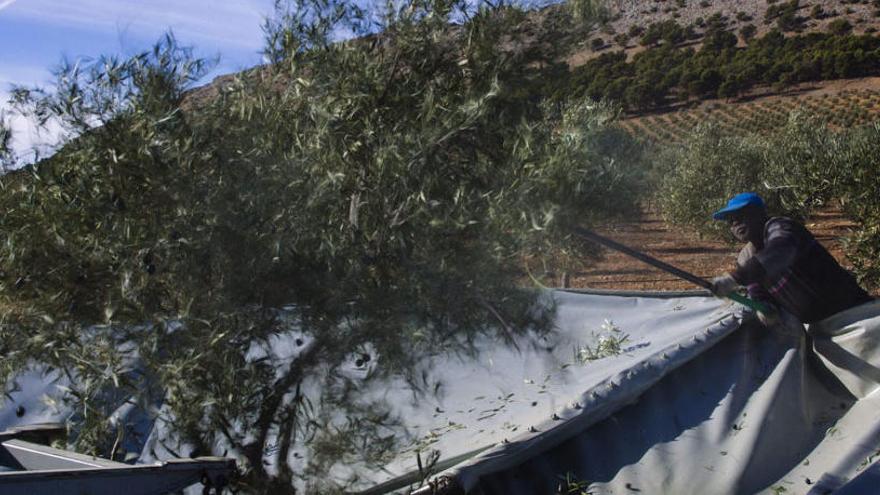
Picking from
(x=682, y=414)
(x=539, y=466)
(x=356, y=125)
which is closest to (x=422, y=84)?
(x=356, y=125)

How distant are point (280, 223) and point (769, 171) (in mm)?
14069

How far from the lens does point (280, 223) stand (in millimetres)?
3547

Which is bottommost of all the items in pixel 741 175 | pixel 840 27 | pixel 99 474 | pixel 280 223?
pixel 99 474

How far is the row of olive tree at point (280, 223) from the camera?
3496 mm

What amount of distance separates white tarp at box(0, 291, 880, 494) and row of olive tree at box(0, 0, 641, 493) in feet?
1.24

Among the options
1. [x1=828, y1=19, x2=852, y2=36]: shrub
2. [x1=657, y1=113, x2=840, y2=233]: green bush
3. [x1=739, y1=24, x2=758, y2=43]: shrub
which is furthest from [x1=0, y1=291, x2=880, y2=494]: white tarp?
[x1=739, y1=24, x2=758, y2=43]: shrub

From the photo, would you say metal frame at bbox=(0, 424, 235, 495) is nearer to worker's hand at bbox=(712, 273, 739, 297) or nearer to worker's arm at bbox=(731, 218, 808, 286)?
worker's hand at bbox=(712, 273, 739, 297)

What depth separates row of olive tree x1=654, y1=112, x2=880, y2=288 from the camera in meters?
14.0

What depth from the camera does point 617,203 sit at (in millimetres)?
3777

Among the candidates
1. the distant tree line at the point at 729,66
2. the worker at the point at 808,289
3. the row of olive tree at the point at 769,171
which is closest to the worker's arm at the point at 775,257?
the worker at the point at 808,289

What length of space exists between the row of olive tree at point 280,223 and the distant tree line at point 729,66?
118 feet

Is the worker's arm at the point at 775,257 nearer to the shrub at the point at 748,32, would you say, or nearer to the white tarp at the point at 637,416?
the white tarp at the point at 637,416

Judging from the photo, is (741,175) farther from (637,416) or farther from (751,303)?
(637,416)

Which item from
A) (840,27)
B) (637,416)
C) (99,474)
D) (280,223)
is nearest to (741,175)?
(637,416)
